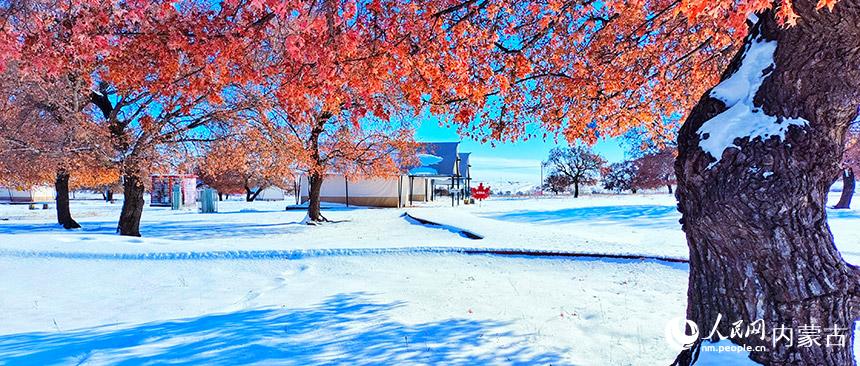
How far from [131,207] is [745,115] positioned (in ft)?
50.4

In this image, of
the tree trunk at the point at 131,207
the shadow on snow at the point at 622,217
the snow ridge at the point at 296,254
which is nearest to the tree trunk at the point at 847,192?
the shadow on snow at the point at 622,217

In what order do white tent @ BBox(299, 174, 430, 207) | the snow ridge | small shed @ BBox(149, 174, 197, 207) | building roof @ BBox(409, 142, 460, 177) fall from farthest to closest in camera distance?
building roof @ BBox(409, 142, 460, 177) → small shed @ BBox(149, 174, 197, 207) → white tent @ BBox(299, 174, 430, 207) → the snow ridge

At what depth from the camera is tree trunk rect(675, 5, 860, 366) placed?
2.73m

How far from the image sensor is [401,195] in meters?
34.6

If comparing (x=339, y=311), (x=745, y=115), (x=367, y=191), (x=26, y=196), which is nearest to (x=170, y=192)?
(x=367, y=191)

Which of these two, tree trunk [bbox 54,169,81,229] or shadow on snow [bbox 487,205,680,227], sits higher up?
tree trunk [bbox 54,169,81,229]

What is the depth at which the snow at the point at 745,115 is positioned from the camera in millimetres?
2783

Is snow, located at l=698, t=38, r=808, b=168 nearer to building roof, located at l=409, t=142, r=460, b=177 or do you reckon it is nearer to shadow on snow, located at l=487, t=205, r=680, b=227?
shadow on snow, located at l=487, t=205, r=680, b=227

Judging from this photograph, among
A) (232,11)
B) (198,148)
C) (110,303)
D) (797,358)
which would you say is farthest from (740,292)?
(198,148)

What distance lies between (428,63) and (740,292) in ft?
10.7

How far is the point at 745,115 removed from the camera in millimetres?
2891

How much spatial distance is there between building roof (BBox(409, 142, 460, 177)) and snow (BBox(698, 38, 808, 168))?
3126 centimetres

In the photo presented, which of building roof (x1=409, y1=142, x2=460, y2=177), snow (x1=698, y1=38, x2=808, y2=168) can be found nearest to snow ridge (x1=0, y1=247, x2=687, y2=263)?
snow (x1=698, y1=38, x2=808, y2=168)

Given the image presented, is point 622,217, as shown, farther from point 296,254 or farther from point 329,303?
point 329,303
